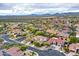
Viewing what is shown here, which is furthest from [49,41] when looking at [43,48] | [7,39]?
[7,39]

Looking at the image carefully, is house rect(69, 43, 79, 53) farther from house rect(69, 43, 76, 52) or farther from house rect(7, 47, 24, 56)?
house rect(7, 47, 24, 56)

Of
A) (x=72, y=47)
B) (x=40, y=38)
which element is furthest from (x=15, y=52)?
(x=72, y=47)

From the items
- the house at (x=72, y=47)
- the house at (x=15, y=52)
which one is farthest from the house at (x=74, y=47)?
the house at (x=15, y=52)

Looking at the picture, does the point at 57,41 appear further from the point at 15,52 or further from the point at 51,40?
the point at 15,52

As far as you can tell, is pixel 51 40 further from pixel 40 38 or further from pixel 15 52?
pixel 15 52

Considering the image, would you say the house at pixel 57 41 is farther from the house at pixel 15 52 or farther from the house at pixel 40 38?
the house at pixel 15 52

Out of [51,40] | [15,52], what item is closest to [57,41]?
[51,40]

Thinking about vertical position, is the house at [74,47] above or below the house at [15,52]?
above

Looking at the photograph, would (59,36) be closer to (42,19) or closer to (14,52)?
(42,19)

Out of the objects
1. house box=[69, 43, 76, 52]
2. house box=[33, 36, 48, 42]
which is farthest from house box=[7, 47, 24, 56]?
house box=[69, 43, 76, 52]

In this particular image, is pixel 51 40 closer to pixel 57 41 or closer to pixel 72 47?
pixel 57 41

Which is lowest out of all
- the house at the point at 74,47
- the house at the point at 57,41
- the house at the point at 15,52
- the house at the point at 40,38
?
the house at the point at 15,52

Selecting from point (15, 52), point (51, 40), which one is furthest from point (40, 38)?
point (15, 52)
